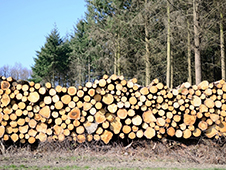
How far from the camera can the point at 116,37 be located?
17.2 meters

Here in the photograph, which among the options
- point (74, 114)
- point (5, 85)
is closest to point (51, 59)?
point (5, 85)

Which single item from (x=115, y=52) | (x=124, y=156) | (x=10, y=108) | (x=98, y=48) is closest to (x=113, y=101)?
(x=124, y=156)

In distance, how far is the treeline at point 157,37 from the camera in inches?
432

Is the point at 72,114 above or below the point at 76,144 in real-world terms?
above

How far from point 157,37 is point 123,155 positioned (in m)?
10.2

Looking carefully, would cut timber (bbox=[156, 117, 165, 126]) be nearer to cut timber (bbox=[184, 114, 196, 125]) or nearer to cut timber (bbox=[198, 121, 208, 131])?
cut timber (bbox=[184, 114, 196, 125])

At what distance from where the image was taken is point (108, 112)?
6.26 m

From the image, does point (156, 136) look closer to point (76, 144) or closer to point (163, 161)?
point (163, 161)

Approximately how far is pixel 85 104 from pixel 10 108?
6.18 ft

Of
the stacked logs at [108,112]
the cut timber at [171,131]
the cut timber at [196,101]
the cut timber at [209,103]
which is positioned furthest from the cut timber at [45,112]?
the cut timber at [209,103]

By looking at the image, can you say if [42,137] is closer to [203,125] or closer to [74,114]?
[74,114]

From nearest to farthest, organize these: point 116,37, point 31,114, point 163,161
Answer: point 163,161
point 31,114
point 116,37

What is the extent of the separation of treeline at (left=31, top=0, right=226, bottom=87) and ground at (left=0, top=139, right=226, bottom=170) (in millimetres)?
4362

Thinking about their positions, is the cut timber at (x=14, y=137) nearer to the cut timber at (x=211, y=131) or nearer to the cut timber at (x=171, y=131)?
the cut timber at (x=171, y=131)
